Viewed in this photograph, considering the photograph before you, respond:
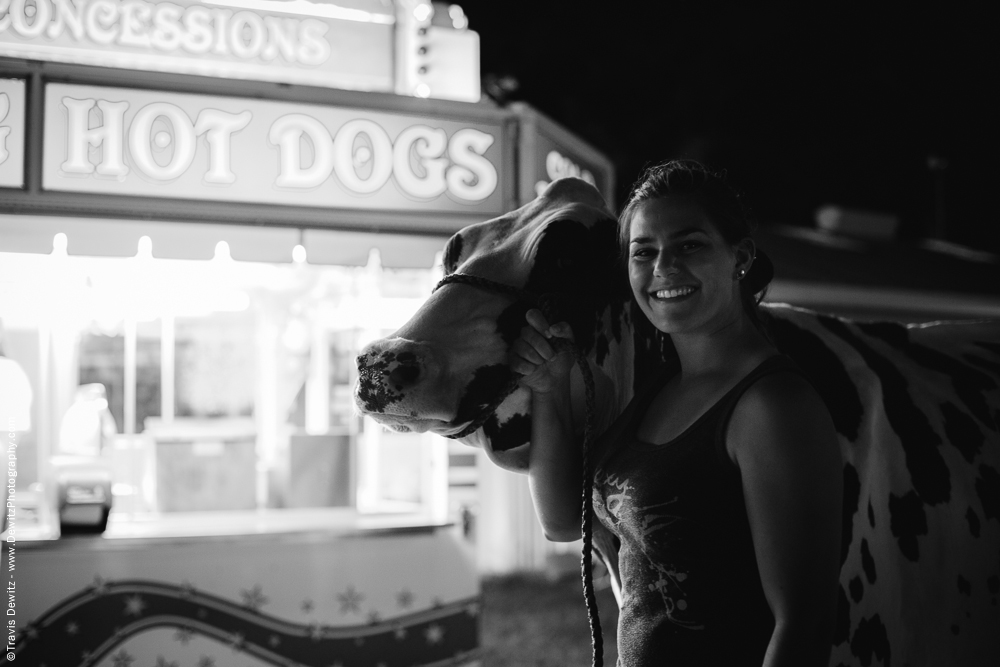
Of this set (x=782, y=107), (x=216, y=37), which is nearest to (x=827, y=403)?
(x=216, y=37)

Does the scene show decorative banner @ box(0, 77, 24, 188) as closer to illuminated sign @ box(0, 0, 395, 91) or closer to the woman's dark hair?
illuminated sign @ box(0, 0, 395, 91)

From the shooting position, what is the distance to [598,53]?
1772 cm

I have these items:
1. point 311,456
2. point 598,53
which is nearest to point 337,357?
point 311,456

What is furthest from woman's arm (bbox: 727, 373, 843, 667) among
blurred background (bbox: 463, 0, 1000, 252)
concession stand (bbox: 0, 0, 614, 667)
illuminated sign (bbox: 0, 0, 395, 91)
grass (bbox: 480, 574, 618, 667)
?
blurred background (bbox: 463, 0, 1000, 252)

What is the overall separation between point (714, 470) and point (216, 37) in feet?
13.3

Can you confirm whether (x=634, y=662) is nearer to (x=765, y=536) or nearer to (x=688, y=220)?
(x=765, y=536)

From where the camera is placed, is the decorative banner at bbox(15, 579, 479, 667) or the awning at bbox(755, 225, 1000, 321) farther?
the awning at bbox(755, 225, 1000, 321)

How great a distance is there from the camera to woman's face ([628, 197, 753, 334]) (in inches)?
47.6

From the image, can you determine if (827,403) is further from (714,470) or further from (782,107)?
(782,107)

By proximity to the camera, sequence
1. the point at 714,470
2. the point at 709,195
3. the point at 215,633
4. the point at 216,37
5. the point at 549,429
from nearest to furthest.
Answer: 1. the point at 714,470
2. the point at 709,195
3. the point at 549,429
4. the point at 215,633
5. the point at 216,37

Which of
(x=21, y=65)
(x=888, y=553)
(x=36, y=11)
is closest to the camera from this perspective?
(x=888, y=553)

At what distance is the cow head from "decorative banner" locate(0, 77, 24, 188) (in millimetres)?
2663

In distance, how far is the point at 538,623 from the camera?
229 inches

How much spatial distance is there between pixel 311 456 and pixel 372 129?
5.39 ft
